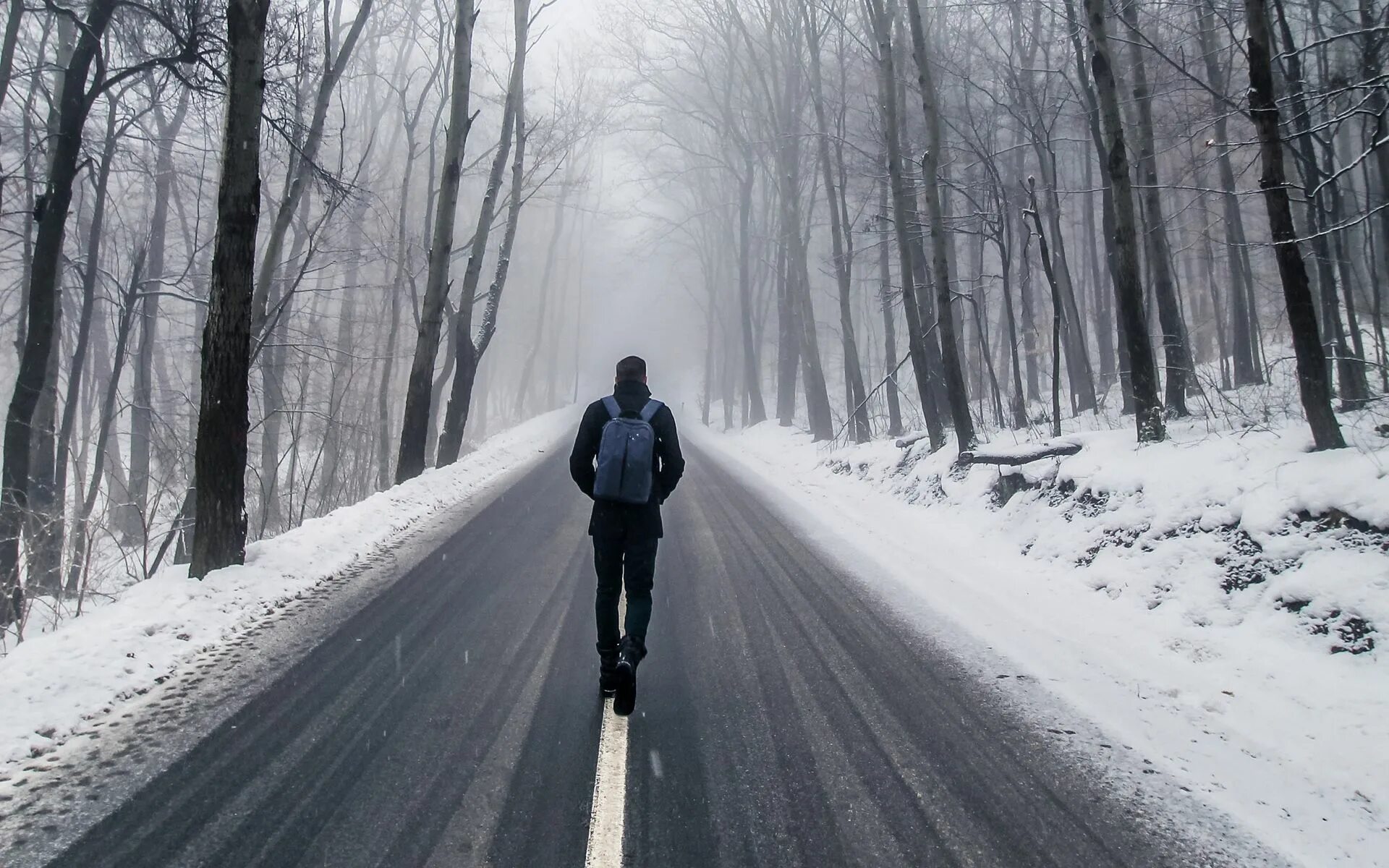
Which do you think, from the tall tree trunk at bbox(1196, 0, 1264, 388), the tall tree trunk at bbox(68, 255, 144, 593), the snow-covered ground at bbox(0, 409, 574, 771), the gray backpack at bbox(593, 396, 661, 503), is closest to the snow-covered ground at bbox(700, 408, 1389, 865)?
the gray backpack at bbox(593, 396, 661, 503)

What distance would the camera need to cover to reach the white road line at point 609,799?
9.46 ft

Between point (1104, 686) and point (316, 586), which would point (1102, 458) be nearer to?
point (1104, 686)

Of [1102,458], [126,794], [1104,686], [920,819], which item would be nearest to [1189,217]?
[1102,458]

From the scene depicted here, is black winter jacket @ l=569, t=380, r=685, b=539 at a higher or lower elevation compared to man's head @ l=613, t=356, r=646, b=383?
lower

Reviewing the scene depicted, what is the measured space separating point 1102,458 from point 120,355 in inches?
531

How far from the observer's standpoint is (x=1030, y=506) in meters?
8.81

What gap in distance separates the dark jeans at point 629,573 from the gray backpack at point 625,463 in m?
0.28

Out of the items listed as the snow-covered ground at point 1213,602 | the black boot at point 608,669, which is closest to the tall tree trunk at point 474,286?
the snow-covered ground at point 1213,602

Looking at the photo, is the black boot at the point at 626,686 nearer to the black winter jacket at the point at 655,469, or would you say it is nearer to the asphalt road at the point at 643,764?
the asphalt road at the point at 643,764

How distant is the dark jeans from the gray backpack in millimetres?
284

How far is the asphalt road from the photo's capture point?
9.68 ft

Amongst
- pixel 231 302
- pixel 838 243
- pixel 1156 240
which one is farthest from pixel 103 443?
pixel 1156 240

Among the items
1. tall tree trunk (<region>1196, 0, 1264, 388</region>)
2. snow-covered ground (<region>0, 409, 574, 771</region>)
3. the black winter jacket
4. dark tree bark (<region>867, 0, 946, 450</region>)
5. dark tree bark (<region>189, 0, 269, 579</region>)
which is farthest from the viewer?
tall tree trunk (<region>1196, 0, 1264, 388</region>)

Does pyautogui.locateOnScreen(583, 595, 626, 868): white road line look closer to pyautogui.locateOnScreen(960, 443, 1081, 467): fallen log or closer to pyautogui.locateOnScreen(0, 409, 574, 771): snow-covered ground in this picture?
pyautogui.locateOnScreen(0, 409, 574, 771): snow-covered ground
